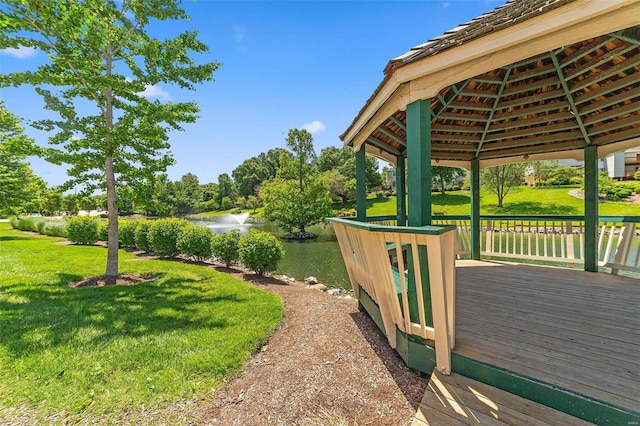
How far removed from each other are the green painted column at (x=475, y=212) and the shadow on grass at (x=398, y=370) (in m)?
3.41

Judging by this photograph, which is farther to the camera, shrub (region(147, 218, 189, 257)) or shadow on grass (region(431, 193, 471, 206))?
Result: shadow on grass (region(431, 193, 471, 206))

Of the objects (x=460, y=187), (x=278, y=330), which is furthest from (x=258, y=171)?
(x=278, y=330)

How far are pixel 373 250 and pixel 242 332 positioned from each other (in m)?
2.25

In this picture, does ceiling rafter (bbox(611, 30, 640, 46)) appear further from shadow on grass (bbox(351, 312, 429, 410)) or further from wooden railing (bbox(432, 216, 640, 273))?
shadow on grass (bbox(351, 312, 429, 410))

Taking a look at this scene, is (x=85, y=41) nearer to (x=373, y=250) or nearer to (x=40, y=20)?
(x=40, y=20)

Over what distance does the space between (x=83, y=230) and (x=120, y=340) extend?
1215 cm

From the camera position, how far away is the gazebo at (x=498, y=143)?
1806 millimetres

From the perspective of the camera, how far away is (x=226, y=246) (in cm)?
773

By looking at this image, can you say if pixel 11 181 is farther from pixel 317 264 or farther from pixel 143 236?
pixel 317 264

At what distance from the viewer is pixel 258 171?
4697 cm

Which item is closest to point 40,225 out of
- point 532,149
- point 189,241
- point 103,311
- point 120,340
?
point 189,241

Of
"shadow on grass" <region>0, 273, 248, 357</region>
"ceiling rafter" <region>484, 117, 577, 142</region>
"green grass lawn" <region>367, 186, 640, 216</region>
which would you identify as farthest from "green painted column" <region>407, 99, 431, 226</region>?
"green grass lawn" <region>367, 186, 640, 216</region>

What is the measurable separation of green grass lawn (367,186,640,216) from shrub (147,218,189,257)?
22.5 metres

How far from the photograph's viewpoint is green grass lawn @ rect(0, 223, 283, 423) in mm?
2348
